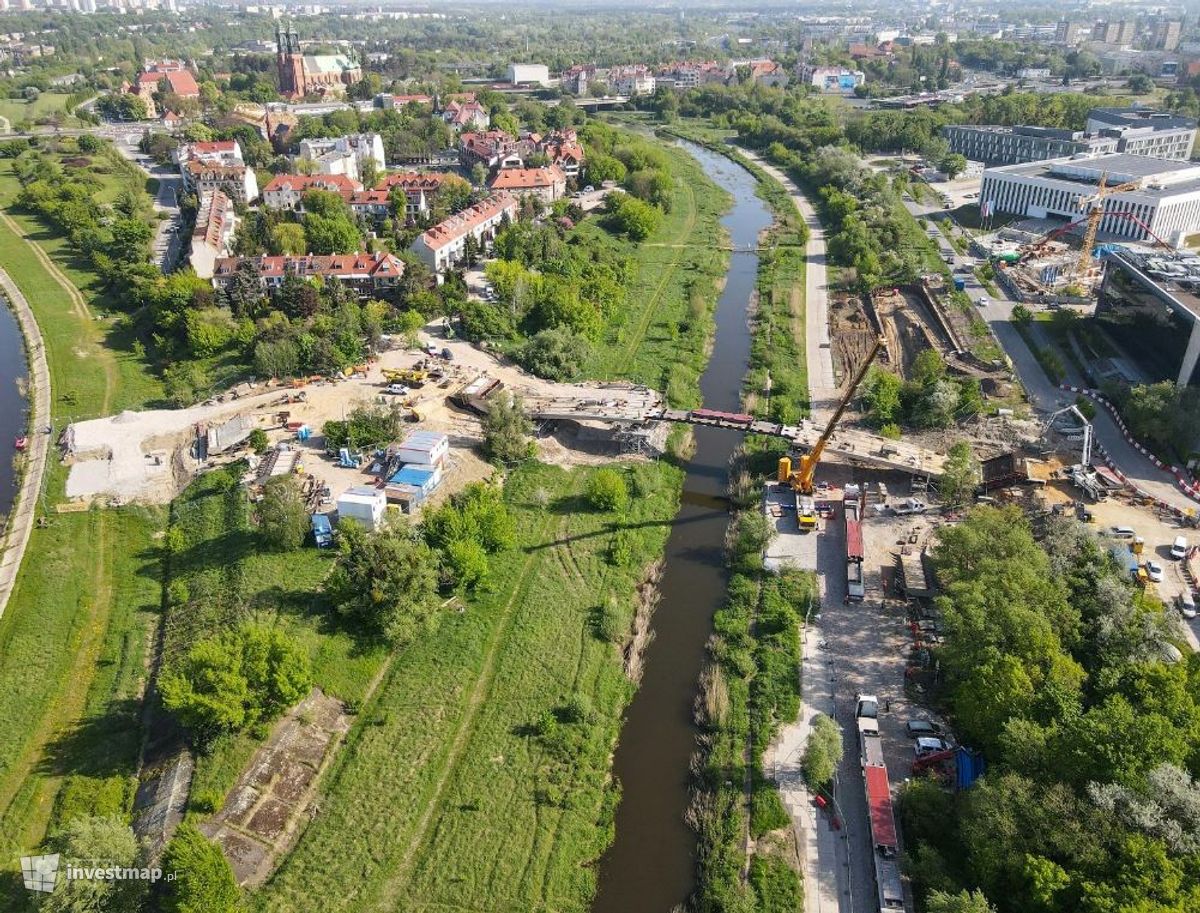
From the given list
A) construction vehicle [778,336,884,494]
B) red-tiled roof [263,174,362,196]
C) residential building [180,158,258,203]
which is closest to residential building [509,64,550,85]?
residential building [180,158,258,203]

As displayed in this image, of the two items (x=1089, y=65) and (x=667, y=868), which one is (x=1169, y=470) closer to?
(x=667, y=868)

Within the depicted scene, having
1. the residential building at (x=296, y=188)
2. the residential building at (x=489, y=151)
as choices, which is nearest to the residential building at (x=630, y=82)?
the residential building at (x=489, y=151)

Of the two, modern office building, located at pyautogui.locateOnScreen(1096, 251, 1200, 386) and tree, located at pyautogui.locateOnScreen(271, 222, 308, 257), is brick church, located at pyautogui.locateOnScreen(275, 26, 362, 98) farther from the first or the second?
modern office building, located at pyautogui.locateOnScreen(1096, 251, 1200, 386)

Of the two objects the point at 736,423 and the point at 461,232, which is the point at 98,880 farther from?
the point at 461,232

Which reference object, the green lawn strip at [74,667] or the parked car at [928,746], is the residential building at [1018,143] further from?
the green lawn strip at [74,667]

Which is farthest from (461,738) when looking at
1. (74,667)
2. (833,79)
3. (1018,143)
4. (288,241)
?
(833,79)

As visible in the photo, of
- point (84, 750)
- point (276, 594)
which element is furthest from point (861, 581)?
point (84, 750)

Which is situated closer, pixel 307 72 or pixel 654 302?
pixel 654 302
